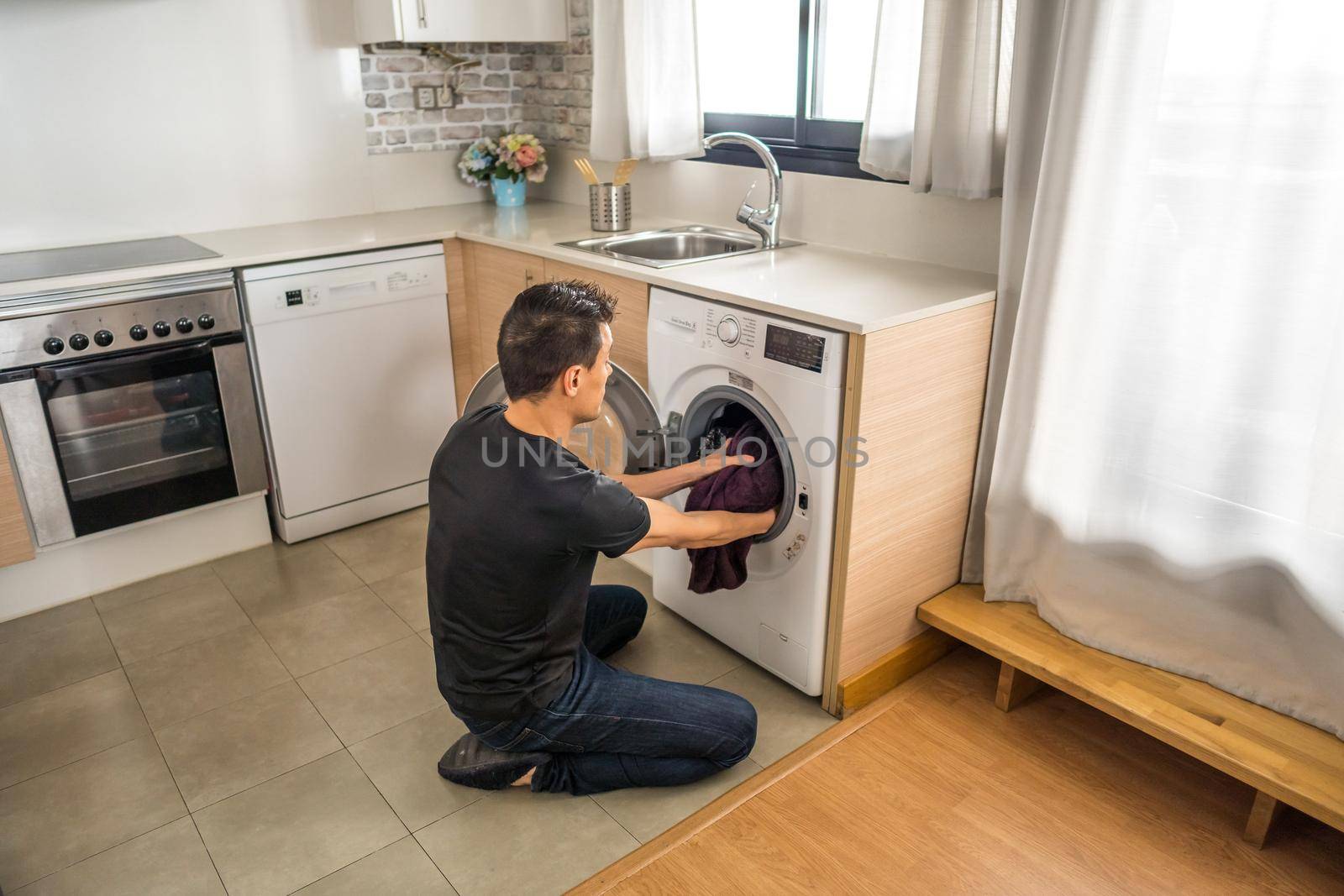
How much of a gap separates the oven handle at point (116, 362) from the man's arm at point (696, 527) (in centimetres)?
151

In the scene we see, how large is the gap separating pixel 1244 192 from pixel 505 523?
1.46 metres

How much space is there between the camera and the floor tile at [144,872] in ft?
5.70

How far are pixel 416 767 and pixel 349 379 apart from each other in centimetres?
135

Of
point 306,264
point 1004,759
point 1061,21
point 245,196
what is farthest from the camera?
point 245,196

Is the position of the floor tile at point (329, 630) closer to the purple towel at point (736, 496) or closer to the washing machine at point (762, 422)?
the washing machine at point (762, 422)

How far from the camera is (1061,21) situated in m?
1.92

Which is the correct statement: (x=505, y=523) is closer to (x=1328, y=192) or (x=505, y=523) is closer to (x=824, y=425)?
(x=824, y=425)

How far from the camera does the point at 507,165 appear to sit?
3.46 metres

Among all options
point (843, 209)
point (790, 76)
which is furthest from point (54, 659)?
point (790, 76)

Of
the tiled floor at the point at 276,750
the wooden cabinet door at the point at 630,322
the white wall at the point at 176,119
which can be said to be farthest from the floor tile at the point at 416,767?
the white wall at the point at 176,119

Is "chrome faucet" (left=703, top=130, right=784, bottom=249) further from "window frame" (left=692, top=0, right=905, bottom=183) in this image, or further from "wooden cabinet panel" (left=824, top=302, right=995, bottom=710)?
"wooden cabinet panel" (left=824, top=302, right=995, bottom=710)

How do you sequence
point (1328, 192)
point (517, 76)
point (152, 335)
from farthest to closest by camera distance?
point (517, 76)
point (152, 335)
point (1328, 192)

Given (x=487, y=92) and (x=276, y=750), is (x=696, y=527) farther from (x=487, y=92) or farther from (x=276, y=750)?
(x=487, y=92)

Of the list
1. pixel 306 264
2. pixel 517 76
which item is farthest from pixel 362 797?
pixel 517 76
